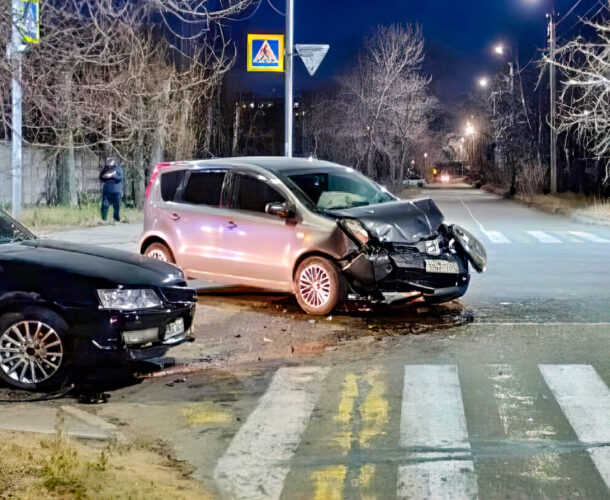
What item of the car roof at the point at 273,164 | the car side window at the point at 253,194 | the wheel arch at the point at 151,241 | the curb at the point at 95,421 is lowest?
the curb at the point at 95,421

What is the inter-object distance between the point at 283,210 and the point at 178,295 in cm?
340

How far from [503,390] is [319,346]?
2.41 metres

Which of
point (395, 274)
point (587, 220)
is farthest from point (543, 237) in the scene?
point (395, 274)

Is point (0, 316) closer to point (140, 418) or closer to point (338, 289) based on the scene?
point (140, 418)

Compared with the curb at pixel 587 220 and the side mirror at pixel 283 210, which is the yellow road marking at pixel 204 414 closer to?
the side mirror at pixel 283 210

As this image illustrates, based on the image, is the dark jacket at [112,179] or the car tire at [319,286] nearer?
the car tire at [319,286]

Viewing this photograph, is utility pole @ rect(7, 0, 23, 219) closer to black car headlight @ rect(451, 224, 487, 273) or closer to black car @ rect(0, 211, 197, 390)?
black car @ rect(0, 211, 197, 390)

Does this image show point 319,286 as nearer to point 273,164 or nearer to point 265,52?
point 273,164

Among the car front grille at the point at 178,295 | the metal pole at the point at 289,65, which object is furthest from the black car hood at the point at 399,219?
the metal pole at the point at 289,65

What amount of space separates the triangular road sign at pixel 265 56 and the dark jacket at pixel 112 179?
5915mm

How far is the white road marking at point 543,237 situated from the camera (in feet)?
66.8

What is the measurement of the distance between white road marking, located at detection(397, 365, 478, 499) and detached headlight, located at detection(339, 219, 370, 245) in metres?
2.58

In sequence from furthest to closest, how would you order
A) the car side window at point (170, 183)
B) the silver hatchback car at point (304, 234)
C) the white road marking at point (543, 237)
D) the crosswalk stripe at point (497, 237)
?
the crosswalk stripe at point (497, 237) < the white road marking at point (543, 237) < the car side window at point (170, 183) < the silver hatchback car at point (304, 234)

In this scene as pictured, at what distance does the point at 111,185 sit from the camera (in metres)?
24.4
